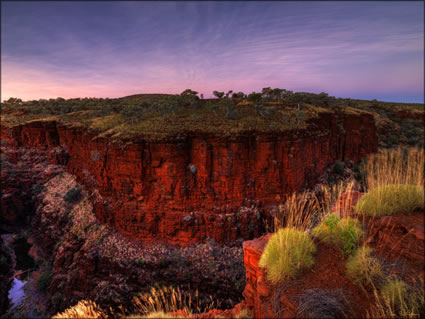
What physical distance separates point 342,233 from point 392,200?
60.1 inches

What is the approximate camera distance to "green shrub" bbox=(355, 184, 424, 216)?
4.65 m

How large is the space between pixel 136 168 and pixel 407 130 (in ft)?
137

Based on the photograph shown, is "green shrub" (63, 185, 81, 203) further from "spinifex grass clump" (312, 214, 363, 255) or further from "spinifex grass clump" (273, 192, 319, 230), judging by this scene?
"spinifex grass clump" (312, 214, 363, 255)

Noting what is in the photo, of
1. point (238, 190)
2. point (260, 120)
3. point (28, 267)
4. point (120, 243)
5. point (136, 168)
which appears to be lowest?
point (28, 267)

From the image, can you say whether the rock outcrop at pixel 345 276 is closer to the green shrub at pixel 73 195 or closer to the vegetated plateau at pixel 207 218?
the vegetated plateau at pixel 207 218

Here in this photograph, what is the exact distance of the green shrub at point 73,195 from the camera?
64.8 ft

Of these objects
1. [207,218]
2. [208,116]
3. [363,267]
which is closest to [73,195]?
[207,218]

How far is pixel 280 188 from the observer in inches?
585

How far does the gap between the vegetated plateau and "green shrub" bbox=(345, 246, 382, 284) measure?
0.03m

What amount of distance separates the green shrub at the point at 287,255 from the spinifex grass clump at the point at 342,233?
507 mm

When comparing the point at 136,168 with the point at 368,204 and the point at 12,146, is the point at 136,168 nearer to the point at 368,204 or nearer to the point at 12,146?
the point at 368,204

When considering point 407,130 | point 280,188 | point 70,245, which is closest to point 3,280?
point 70,245

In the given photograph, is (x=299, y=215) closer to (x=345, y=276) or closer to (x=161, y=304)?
(x=345, y=276)

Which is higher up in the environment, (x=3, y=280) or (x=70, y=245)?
(x=70, y=245)
